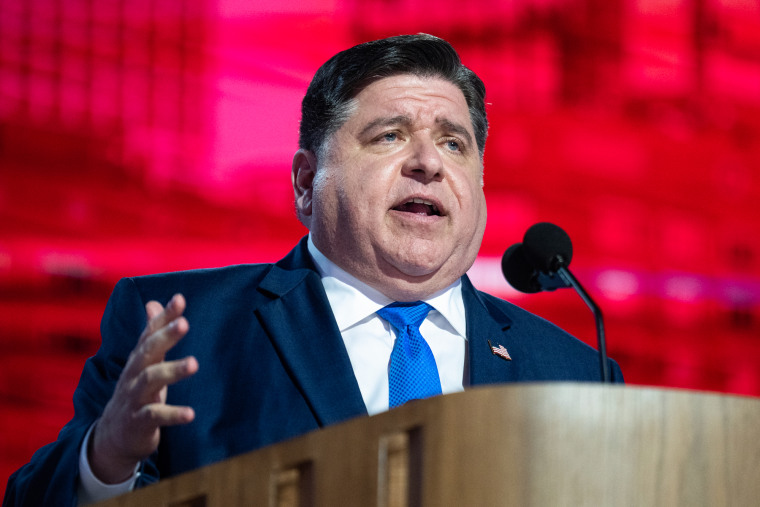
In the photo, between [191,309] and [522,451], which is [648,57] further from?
[522,451]

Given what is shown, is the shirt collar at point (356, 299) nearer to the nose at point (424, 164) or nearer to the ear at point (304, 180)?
the ear at point (304, 180)

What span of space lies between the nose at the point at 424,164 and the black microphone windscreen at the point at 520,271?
0.84 feet

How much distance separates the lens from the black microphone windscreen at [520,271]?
60.4 inches

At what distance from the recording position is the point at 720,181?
9.72ft

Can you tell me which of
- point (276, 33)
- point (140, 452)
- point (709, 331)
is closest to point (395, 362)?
point (140, 452)

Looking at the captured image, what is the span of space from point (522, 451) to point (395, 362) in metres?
0.76

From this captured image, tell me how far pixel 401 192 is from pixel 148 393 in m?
0.75

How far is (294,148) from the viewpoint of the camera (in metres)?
2.62

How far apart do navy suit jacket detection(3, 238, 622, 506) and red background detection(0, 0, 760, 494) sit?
31.4 inches

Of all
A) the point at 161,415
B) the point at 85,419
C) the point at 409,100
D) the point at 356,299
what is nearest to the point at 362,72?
the point at 409,100

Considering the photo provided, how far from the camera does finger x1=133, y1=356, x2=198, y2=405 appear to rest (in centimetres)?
102

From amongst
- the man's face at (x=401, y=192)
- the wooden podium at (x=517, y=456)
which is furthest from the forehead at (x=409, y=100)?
the wooden podium at (x=517, y=456)

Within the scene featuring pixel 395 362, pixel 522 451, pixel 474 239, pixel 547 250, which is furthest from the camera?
pixel 474 239

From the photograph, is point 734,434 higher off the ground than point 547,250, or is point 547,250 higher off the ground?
point 547,250
